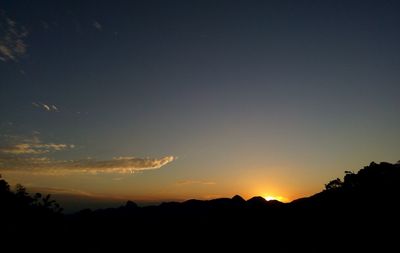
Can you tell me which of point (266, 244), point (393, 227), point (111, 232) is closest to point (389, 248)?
point (393, 227)

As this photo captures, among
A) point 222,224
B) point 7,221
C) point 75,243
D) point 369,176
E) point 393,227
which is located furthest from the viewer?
point 222,224

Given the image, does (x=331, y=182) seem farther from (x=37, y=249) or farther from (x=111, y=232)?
(x=37, y=249)

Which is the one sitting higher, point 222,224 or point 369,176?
point 369,176

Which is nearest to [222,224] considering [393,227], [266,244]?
[266,244]

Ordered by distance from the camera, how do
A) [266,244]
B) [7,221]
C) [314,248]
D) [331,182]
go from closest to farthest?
1. [7,221]
2. [314,248]
3. [266,244]
4. [331,182]

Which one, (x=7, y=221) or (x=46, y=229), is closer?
(x=7, y=221)

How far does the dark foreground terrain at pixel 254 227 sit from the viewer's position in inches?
2818

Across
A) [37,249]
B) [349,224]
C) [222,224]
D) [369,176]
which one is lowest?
[37,249]

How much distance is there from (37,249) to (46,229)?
10.0m

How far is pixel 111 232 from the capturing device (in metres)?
138

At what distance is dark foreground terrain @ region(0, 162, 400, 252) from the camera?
235 ft

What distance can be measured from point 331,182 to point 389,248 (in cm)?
7424

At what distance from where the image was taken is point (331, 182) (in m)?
151

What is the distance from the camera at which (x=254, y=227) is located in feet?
495
